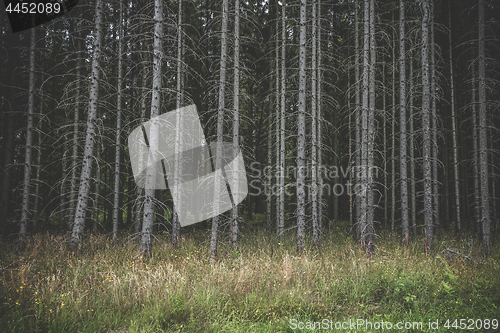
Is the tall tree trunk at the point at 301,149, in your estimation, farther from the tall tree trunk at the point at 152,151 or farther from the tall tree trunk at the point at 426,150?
the tall tree trunk at the point at 152,151

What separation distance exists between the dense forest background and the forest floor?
6.71 ft

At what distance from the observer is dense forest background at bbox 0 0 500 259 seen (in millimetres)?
8977

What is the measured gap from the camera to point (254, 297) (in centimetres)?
525

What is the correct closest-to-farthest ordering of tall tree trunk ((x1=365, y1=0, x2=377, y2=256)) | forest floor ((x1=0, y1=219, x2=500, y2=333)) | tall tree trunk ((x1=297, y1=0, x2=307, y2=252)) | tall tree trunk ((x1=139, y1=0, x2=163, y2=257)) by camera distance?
forest floor ((x1=0, y1=219, x2=500, y2=333)) < tall tree trunk ((x1=139, y1=0, x2=163, y2=257)) < tall tree trunk ((x1=365, y1=0, x2=377, y2=256)) < tall tree trunk ((x1=297, y1=0, x2=307, y2=252))

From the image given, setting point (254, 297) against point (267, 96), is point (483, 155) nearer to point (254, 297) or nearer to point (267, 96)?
point (267, 96)

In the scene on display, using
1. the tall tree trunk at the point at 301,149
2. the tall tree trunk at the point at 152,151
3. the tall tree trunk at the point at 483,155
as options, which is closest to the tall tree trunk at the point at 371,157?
the tall tree trunk at the point at 301,149

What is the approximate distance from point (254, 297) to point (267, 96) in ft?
27.8

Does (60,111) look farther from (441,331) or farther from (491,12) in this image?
(491,12)

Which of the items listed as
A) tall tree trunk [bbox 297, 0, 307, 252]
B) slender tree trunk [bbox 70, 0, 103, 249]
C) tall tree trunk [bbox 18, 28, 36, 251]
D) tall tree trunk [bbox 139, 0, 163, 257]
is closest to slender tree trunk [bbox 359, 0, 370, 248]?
tall tree trunk [bbox 297, 0, 307, 252]

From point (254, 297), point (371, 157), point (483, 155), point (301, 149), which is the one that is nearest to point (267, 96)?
point (301, 149)

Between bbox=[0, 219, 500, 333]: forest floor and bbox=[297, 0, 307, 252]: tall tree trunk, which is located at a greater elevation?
Result: bbox=[297, 0, 307, 252]: tall tree trunk

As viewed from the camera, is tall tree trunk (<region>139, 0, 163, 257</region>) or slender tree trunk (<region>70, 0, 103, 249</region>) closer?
tall tree trunk (<region>139, 0, 163, 257</region>)

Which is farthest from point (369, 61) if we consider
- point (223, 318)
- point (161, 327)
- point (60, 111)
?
point (60, 111)

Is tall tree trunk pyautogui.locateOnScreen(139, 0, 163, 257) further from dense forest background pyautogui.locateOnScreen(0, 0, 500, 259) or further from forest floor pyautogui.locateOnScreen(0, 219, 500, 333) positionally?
forest floor pyautogui.locateOnScreen(0, 219, 500, 333)
